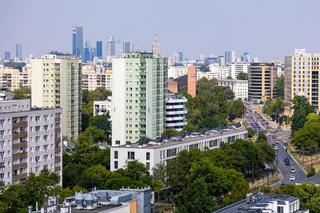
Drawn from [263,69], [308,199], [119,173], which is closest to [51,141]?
[119,173]

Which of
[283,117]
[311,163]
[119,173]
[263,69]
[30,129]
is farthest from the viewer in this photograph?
[263,69]

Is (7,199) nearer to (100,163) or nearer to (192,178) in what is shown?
(192,178)

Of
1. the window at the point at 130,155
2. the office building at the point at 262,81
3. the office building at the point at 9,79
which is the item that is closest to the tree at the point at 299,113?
the office building at the point at 262,81

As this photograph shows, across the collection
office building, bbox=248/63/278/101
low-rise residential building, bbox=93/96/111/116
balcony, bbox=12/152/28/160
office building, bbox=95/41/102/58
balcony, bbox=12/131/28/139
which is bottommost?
balcony, bbox=12/152/28/160

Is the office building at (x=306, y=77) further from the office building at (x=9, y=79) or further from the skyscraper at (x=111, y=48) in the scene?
the skyscraper at (x=111, y=48)

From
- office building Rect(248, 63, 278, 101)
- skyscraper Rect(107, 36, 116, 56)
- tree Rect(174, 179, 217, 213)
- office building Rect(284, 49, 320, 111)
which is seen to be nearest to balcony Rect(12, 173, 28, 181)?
tree Rect(174, 179, 217, 213)

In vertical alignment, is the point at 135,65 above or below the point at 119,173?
above

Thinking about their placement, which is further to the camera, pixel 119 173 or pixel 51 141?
pixel 51 141

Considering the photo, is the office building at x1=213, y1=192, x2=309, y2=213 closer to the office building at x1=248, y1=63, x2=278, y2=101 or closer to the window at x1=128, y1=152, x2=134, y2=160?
the window at x1=128, y1=152, x2=134, y2=160

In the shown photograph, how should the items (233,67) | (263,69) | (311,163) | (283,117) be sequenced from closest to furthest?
(311,163) → (283,117) → (263,69) → (233,67)
